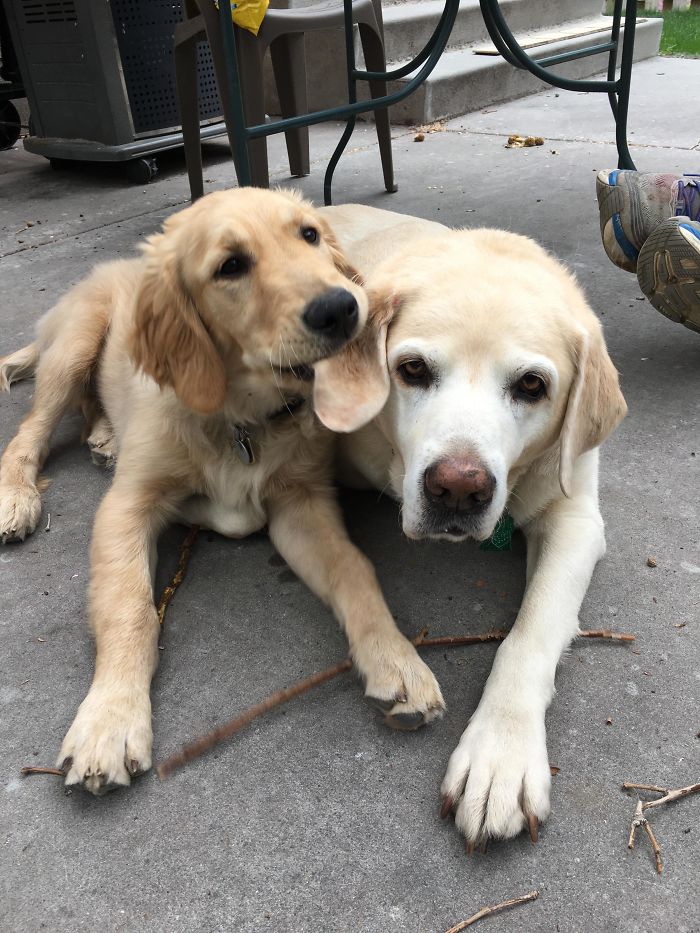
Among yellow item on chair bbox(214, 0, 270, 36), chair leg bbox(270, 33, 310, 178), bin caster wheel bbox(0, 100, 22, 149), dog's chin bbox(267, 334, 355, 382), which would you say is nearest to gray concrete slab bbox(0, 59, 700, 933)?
dog's chin bbox(267, 334, 355, 382)

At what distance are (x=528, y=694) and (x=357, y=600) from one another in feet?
1.52

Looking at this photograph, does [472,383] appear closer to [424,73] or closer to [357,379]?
[357,379]

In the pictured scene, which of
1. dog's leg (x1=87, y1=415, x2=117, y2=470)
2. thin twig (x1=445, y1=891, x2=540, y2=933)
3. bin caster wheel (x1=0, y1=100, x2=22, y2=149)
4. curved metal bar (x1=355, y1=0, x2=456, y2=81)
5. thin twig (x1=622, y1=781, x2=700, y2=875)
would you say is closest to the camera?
thin twig (x1=445, y1=891, x2=540, y2=933)

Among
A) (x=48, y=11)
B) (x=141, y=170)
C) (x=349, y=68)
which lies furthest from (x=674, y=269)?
(x=48, y=11)

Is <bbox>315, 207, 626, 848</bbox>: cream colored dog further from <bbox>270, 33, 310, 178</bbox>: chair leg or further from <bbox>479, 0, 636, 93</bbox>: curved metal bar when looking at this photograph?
<bbox>270, 33, 310, 178</bbox>: chair leg

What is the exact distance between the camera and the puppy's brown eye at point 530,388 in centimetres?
170

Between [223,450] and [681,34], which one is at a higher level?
[223,450]

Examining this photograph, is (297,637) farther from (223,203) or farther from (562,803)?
(223,203)

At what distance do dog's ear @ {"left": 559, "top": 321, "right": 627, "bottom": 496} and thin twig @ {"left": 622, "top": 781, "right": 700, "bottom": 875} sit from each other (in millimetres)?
638

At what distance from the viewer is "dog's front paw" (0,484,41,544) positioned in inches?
88.4

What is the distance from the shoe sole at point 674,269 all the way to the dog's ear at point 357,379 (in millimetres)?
1297

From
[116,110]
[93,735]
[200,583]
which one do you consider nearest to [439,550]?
[200,583]

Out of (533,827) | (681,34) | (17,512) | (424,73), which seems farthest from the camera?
(681,34)

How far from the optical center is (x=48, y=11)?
5.18 meters
